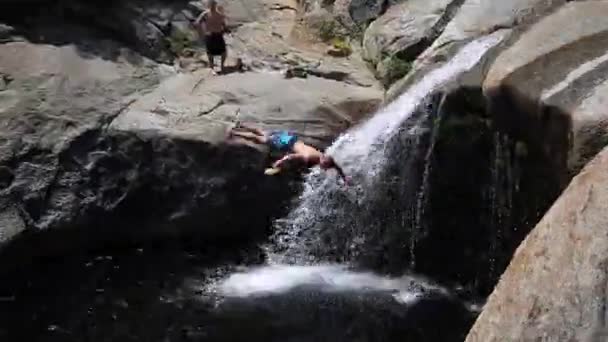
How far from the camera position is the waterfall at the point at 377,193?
31.2ft

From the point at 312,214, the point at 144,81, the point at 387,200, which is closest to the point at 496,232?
the point at 387,200

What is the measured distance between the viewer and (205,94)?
36.0 feet

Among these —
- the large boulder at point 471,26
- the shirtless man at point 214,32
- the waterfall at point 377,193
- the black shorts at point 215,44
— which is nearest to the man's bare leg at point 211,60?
the shirtless man at point 214,32

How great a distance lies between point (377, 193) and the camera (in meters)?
9.88

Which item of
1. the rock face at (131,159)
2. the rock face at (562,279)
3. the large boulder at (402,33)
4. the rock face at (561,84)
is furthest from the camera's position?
the large boulder at (402,33)

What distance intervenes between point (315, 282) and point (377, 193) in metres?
1.18

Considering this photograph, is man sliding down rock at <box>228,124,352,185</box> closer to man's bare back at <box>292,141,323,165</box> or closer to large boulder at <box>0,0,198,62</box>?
man's bare back at <box>292,141,323,165</box>

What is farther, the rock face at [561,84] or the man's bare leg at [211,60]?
the man's bare leg at [211,60]

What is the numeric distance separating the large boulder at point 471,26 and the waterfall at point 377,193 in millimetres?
246

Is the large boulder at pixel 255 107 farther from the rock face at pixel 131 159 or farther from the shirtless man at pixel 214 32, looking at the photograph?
the shirtless man at pixel 214 32

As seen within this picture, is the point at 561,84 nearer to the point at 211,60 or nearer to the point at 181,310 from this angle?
the point at 181,310

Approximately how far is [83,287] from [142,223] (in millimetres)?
1067

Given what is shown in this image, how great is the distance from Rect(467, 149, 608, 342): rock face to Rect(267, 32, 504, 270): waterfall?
502cm

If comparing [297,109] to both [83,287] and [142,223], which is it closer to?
[142,223]
